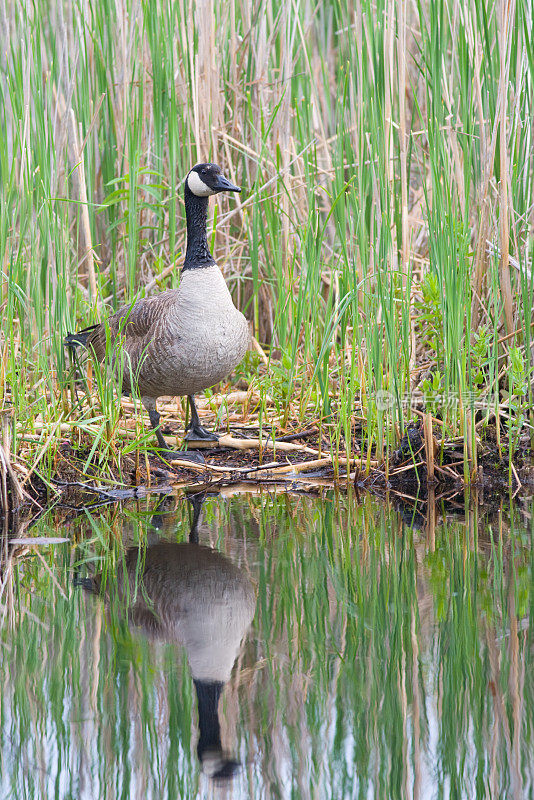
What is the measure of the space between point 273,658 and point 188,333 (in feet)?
8.34

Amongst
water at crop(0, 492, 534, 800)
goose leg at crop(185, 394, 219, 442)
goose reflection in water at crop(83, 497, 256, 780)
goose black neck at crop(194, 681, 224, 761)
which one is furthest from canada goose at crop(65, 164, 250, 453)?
goose black neck at crop(194, 681, 224, 761)

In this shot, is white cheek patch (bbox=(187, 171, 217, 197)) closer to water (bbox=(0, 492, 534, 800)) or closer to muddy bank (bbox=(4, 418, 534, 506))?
muddy bank (bbox=(4, 418, 534, 506))

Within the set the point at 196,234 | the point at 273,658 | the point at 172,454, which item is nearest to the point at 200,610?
the point at 273,658

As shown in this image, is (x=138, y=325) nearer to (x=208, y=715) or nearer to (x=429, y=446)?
(x=429, y=446)

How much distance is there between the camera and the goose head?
5.43 metres

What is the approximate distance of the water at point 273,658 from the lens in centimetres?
233

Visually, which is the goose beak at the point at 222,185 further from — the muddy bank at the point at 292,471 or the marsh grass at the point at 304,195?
the muddy bank at the point at 292,471

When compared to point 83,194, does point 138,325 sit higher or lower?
lower

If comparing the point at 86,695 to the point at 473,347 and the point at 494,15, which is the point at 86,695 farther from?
the point at 494,15

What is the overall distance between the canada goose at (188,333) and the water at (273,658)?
3.77 feet

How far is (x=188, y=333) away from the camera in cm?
508

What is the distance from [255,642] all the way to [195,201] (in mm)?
3392

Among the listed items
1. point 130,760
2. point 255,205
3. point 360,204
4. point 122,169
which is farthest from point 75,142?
point 130,760

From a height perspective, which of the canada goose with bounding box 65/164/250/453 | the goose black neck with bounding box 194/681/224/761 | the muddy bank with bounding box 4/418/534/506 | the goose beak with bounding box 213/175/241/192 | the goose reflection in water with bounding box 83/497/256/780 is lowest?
the goose black neck with bounding box 194/681/224/761
